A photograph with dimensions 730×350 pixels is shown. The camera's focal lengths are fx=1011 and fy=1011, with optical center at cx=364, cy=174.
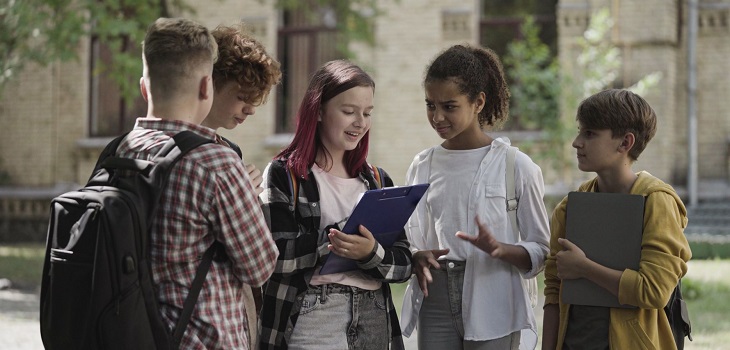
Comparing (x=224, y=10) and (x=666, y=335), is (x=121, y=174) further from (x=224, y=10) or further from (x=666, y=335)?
(x=224, y=10)

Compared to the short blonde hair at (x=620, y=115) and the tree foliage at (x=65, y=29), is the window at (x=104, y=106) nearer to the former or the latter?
the tree foliage at (x=65, y=29)

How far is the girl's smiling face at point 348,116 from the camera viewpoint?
361 centimetres

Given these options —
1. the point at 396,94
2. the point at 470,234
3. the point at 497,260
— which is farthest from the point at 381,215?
the point at 396,94

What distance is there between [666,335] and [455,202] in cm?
90

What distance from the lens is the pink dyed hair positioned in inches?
142

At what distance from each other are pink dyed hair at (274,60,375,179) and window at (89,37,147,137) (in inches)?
614

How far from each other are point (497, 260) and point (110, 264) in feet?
5.15

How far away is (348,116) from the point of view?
11.9ft

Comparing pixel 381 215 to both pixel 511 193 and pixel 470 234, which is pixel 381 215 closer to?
pixel 470 234

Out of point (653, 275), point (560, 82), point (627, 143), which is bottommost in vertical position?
point (653, 275)

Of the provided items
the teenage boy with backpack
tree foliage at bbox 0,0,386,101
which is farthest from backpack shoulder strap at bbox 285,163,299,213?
tree foliage at bbox 0,0,386,101

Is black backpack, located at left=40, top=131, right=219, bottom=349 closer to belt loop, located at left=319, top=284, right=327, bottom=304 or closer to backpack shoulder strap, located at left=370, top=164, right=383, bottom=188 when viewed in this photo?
belt loop, located at left=319, top=284, right=327, bottom=304

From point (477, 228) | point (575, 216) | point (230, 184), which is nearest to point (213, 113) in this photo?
point (230, 184)

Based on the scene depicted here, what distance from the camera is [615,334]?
335 centimetres
